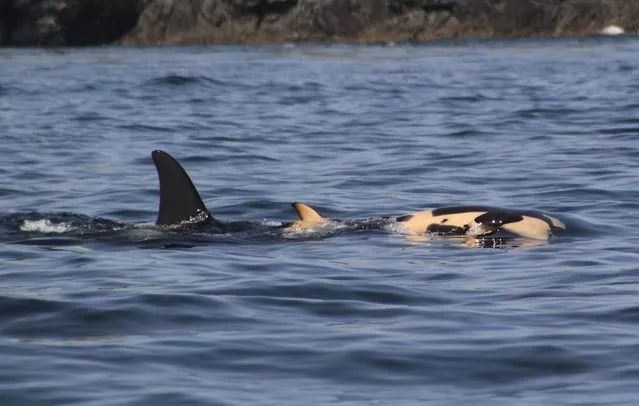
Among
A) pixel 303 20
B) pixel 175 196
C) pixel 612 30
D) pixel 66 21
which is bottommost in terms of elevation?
pixel 612 30

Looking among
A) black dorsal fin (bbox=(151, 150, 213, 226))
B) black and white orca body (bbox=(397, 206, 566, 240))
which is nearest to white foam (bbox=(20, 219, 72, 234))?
black dorsal fin (bbox=(151, 150, 213, 226))

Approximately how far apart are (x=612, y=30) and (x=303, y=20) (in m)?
16.1

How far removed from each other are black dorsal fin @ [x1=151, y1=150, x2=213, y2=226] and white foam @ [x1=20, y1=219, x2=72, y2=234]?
0.87 metres

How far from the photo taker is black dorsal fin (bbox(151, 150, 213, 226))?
12039mm

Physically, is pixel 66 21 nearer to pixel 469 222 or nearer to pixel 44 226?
pixel 44 226

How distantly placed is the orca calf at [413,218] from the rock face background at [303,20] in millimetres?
63749

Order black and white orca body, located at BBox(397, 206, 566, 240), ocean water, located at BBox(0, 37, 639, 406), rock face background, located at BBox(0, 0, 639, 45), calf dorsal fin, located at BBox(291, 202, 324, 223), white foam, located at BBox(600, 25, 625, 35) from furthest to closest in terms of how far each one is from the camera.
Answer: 1. rock face background, located at BBox(0, 0, 639, 45)
2. white foam, located at BBox(600, 25, 625, 35)
3. calf dorsal fin, located at BBox(291, 202, 324, 223)
4. black and white orca body, located at BBox(397, 206, 566, 240)
5. ocean water, located at BBox(0, 37, 639, 406)

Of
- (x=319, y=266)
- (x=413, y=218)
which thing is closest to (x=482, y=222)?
(x=413, y=218)

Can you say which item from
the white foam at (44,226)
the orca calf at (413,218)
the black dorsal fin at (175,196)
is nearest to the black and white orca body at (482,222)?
the orca calf at (413,218)

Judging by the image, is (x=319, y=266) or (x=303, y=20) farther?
(x=303, y=20)

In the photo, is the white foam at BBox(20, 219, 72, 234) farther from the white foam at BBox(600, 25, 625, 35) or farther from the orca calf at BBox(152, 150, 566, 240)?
the white foam at BBox(600, 25, 625, 35)

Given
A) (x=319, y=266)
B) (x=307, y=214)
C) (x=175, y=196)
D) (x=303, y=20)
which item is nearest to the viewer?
(x=319, y=266)

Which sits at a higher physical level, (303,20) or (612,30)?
(303,20)

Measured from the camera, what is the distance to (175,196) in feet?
40.0
